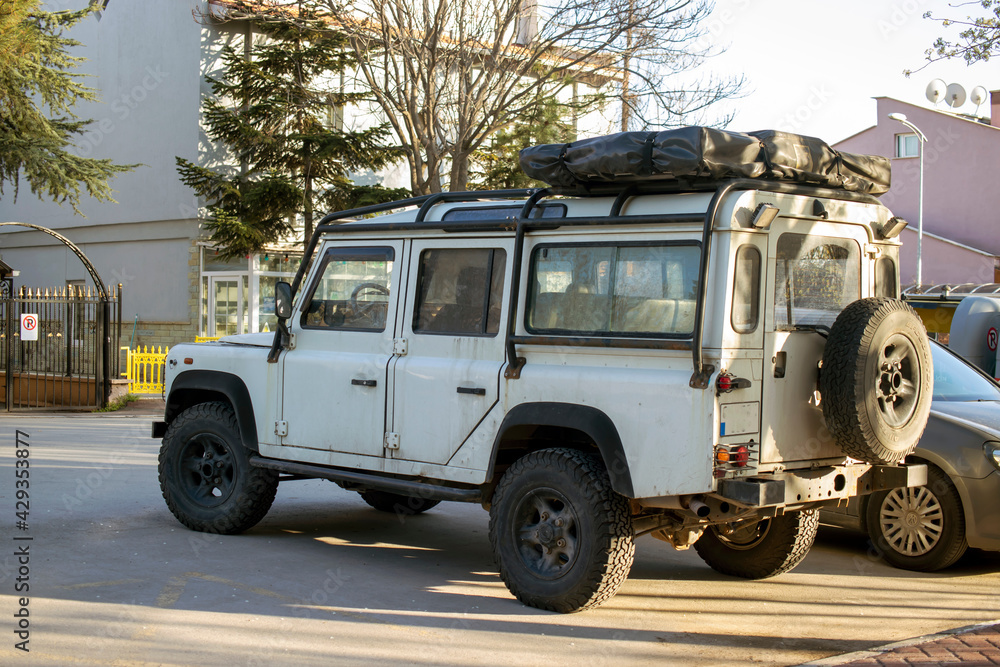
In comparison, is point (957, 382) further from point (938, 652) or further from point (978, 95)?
point (978, 95)

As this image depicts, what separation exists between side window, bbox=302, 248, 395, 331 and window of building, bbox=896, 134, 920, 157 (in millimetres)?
38082

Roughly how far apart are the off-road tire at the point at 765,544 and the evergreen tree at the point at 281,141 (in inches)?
626

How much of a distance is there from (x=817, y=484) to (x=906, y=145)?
128 feet

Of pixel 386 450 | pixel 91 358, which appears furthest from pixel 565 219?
pixel 91 358

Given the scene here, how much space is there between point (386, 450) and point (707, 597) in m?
2.27

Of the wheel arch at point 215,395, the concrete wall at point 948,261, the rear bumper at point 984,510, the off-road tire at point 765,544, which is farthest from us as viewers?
the concrete wall at point 948,261

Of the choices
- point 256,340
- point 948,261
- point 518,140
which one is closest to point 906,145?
point 948,261

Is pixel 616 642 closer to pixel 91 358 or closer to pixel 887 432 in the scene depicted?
pixel 887 432

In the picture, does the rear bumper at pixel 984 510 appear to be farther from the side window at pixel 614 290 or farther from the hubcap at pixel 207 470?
the hubcap at pixel 207 470

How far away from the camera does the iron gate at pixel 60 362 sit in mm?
17703

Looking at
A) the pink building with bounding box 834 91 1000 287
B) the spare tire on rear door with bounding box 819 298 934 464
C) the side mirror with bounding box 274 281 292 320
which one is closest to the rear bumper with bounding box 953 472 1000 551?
the spare tire on rear door with bounding box 819 298 934 464

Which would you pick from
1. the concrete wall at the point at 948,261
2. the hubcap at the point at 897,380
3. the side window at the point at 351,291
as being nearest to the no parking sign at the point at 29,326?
the side window at the point at 351,291

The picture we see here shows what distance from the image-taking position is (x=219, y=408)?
7.89 metres

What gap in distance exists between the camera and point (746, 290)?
5559mm
